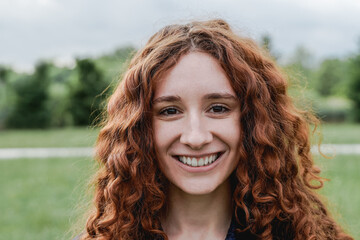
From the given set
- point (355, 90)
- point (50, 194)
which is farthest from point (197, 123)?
point (355, 90)

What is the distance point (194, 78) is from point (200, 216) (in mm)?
658

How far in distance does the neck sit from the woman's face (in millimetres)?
166

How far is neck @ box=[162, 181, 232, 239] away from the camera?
207 centimetres

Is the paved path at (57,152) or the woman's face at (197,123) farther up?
the woman's face at (197,123)

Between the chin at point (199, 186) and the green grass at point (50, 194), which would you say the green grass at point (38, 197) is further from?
the chin at point (199, 186)

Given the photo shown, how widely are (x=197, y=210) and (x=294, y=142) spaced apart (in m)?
0.58

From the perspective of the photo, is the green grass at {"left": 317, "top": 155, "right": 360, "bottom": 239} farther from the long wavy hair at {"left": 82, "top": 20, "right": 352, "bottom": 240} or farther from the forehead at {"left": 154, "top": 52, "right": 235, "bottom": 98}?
the forehead at {"left": 154, "top": 52, "right": 235, "bottom": 98}

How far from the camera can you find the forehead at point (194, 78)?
1.86m

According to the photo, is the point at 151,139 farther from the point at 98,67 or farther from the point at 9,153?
the point at 98,67

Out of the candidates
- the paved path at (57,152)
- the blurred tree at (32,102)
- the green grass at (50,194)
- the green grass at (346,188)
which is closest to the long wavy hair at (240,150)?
the green grass at (50,194)

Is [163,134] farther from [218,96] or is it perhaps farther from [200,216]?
[200,216]

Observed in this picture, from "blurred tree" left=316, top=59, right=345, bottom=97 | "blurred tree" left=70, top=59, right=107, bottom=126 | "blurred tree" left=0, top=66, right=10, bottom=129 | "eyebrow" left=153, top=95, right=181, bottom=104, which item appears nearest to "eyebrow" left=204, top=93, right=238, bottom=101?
"eyebrow" left=153, top=95, right=181, bottom=104

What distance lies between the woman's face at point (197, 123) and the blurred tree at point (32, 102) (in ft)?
77.6

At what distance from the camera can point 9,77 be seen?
26422mm
